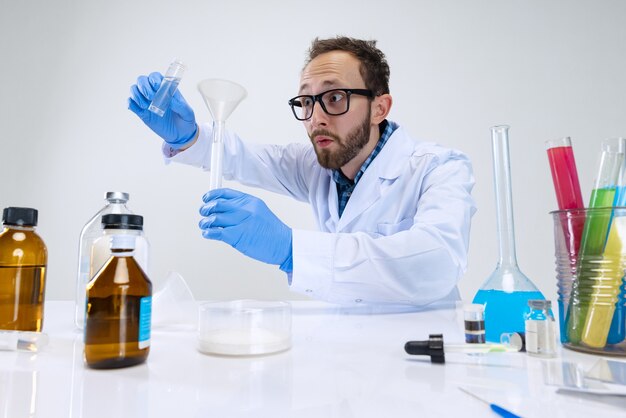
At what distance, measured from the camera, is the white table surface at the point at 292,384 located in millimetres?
389

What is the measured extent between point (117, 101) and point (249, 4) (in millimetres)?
845

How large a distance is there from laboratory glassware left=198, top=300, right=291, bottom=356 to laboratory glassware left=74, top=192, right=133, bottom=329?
287 mm

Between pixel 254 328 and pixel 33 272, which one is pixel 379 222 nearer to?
pixel 254 328

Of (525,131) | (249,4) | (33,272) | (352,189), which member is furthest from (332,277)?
(249,4)

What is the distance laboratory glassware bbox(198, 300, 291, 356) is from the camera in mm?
573

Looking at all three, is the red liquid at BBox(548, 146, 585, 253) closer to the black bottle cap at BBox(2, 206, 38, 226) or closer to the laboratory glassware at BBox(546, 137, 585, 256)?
the laboratory glassware at BBox(546, 137, 585, 256)

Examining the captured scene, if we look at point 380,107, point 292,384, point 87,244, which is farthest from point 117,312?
point 380,107

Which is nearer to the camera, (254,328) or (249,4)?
(254,328)

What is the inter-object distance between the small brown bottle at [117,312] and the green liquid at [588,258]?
0.60 meters

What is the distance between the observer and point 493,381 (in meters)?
0.47

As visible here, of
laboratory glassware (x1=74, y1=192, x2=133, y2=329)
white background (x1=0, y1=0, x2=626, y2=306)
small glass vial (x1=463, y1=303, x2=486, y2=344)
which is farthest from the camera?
white background (x1=0, y1=0, x2=626, y2=306)

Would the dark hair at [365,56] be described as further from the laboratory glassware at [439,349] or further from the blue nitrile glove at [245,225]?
the laboratory glassware at [439,349]

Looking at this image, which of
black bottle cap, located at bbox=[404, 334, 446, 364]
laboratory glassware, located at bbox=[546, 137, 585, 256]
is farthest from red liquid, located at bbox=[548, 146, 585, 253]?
black bottle cap, located at bbox=[404, 334, 446, 364]

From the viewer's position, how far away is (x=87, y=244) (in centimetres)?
78
